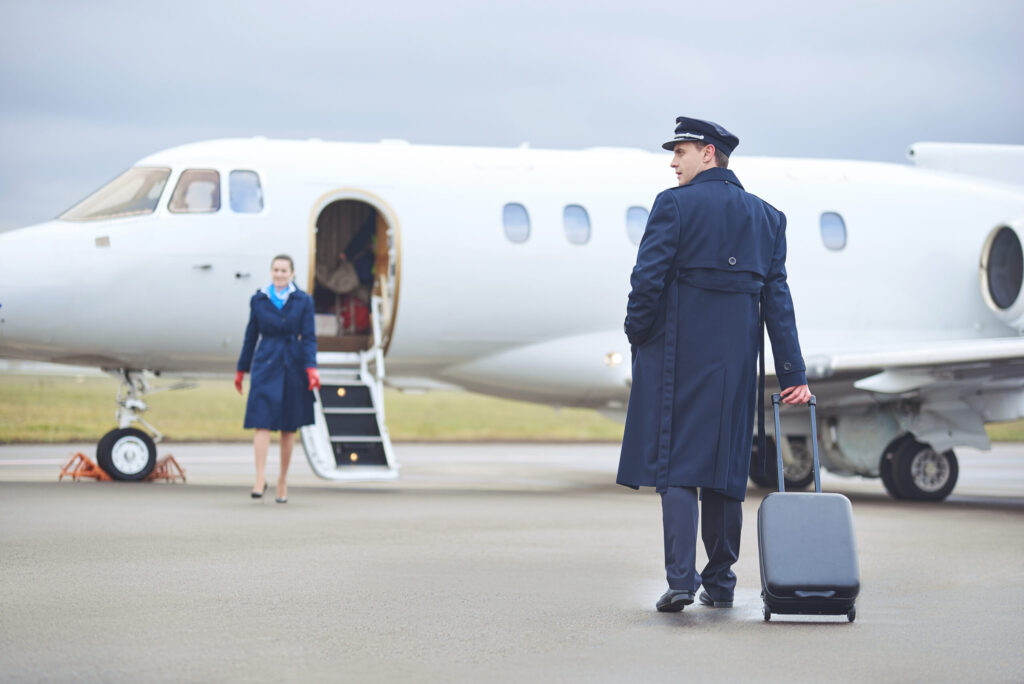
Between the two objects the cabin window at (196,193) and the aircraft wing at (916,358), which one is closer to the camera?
the aircraft wing at (916,358)

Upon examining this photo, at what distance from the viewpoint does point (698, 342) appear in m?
5.73

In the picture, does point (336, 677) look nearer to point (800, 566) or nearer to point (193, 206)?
point (800, 566)

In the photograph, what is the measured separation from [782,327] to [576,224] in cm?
800

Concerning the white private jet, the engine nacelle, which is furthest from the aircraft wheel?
the engine nacelle

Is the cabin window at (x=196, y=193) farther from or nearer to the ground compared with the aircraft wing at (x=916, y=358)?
farther from the ground

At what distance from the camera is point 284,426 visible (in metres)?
10.6

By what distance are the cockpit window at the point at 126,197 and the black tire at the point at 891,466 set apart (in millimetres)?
7780

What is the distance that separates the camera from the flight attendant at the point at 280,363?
10.6m

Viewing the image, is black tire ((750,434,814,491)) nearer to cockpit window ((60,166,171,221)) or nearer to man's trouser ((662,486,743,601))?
cockpit window ((60,166,171,221))

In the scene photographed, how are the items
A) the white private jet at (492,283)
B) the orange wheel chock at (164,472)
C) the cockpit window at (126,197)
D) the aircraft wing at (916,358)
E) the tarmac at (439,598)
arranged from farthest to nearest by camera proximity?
the cockpit window at (126,197) → the orange wheel chock at (164,472) → the white private jet at (492,283) → the aircraft wing at (916,358) → the tarmac at (439,598)

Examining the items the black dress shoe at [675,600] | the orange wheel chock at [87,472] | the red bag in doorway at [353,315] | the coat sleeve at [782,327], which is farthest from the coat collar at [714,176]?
the red bag in doorway at [353,315]

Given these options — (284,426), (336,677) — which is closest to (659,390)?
(336,677)

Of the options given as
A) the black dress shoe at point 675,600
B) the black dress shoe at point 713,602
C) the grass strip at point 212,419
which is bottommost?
the grass strip at point 212,419

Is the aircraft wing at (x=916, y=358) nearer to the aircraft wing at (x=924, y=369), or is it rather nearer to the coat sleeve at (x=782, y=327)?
the aircraft wing at (x=924, y=369)
